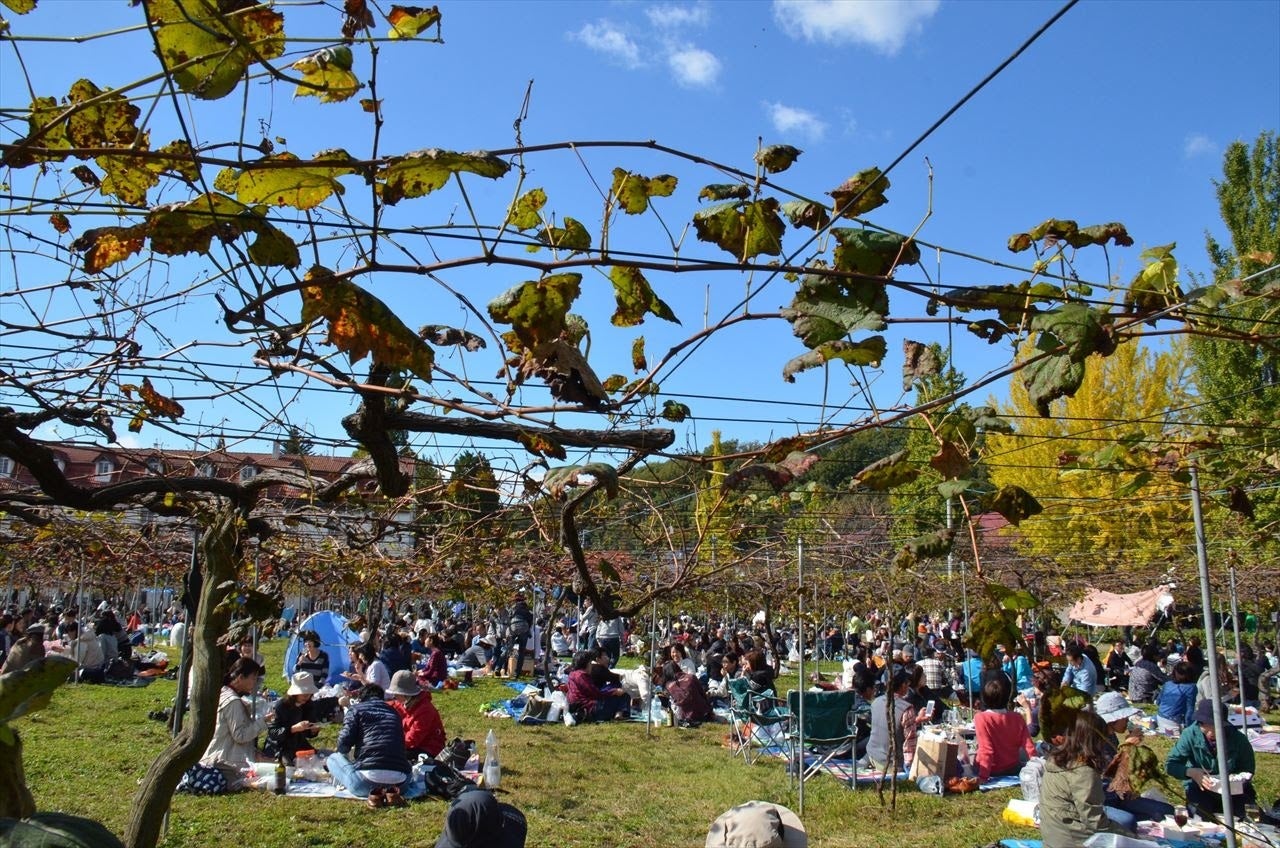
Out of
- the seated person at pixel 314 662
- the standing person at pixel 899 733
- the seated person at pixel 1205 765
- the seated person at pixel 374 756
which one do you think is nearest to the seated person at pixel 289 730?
the seated person at pixel 374 756

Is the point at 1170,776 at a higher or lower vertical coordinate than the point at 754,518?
lower

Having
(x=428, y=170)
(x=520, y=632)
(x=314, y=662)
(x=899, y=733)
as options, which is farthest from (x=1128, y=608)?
(x=428, y=170)

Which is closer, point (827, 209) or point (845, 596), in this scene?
point (827, 209)

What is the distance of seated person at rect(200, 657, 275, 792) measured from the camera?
8.24 metres

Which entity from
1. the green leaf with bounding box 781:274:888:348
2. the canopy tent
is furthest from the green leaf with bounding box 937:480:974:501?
the canopy tent

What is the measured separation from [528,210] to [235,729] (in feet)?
25.7

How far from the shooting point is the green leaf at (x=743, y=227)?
74.5 inches

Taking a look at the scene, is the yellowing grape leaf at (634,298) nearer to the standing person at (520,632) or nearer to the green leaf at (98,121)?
the green leaf at (98,121)

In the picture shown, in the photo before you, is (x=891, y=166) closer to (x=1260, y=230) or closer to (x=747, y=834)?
(x=747, y=834)

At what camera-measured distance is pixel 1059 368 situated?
1847 mm

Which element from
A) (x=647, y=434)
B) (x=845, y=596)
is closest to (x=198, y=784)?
(x=647, y=434)

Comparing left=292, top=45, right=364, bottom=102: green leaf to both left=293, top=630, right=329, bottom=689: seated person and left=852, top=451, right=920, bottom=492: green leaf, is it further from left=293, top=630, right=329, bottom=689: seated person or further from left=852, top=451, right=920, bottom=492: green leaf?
left=293, top=630, right=329, bottom=689: seated person

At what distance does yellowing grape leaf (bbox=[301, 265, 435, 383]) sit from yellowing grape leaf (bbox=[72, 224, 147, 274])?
1.24 feet

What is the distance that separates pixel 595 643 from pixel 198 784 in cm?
1253
